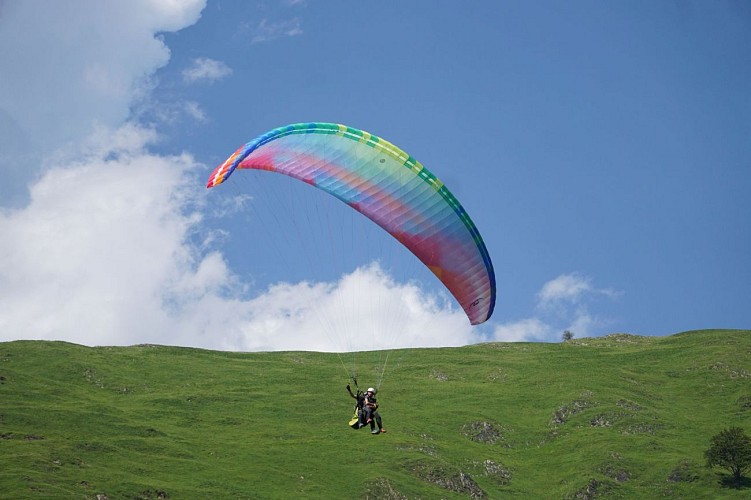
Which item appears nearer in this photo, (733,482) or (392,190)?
(392,190)

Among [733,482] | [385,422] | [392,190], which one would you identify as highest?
[392,190]

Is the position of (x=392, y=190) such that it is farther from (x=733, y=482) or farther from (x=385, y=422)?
(x=733, y=482)

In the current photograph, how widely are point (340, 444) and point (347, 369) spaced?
2074 cm

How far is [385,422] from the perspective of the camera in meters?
93.9

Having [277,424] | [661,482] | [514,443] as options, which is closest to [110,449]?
[277,424]

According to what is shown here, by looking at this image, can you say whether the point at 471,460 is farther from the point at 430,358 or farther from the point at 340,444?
the point at 430,358

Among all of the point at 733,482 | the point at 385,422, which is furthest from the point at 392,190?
the point at 733,482

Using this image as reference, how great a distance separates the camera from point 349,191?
140ft

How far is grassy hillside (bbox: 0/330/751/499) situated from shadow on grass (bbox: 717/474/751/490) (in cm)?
57

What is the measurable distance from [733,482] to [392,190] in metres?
54.8

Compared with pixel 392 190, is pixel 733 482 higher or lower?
lower

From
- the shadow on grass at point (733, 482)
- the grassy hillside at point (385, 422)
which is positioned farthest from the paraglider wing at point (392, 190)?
the shadow on grass at point (733, 482)

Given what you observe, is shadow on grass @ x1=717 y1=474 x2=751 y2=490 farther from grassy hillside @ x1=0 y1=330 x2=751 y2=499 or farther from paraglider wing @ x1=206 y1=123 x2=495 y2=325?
paraglider wing @ x1=206 y1=123 x2=495 y2=325

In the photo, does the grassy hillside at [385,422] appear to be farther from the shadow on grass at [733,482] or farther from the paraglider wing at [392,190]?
the paraglider wing at [392,190]
